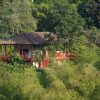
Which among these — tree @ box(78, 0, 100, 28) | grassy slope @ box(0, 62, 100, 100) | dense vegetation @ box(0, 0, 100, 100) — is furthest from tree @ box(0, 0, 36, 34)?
grassy slope @ box(0, 62, 100, 100)

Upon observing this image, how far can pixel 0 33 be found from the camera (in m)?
35.2

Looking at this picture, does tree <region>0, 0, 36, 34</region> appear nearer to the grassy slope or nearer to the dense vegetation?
the dense vegetation

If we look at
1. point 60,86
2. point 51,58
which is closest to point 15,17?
point 51,58

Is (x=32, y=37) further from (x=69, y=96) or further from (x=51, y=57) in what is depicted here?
(x=69, y=96)

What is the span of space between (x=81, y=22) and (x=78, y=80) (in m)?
12.4

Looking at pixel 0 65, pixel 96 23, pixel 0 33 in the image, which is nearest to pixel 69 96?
pixel 0 65

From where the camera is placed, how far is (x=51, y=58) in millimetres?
29453

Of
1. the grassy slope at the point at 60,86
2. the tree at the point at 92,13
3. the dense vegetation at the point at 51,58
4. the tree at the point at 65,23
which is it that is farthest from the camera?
the tree at the point at 92,13

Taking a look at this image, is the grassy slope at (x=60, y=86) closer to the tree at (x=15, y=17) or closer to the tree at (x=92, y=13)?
the tree at (x=15, y=17)

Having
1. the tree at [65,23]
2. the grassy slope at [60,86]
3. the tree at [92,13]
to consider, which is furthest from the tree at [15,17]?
the grassy slope at [60,86]

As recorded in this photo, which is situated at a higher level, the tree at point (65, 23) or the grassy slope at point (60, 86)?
the tree at point (65, 23)

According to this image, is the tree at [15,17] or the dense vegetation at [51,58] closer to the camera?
the dense vegetation at [51,58]

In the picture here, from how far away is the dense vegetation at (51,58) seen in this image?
19.9m

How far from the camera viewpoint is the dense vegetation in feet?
65.4
